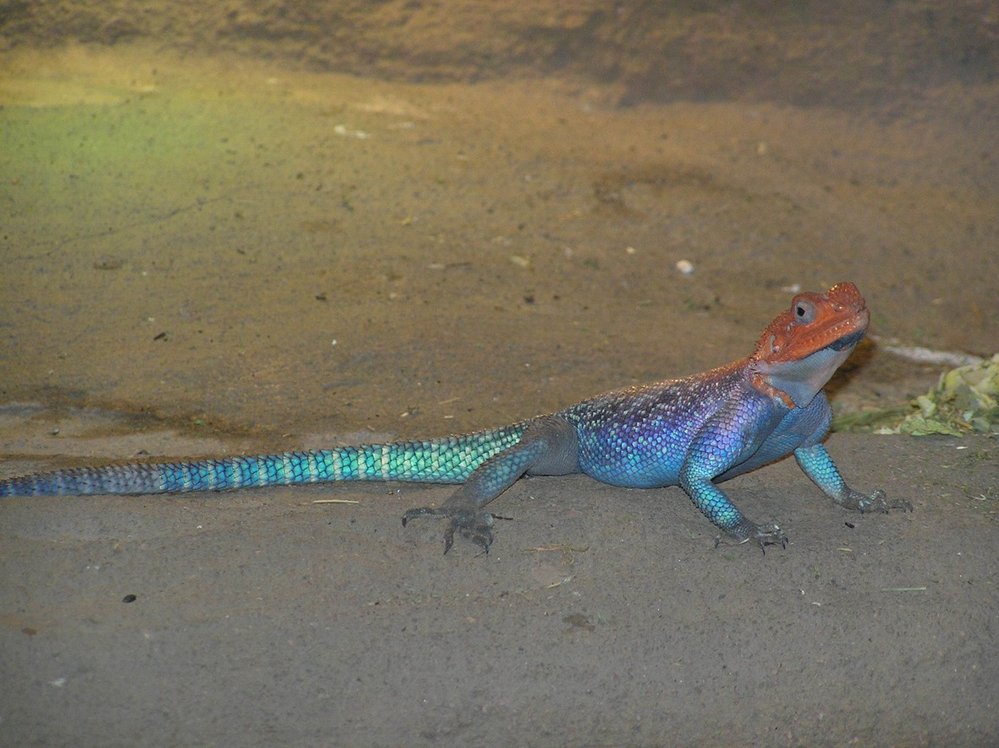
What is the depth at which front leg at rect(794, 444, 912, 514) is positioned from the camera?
4.83 meters

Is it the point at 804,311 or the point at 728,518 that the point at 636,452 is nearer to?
the point at 728,518

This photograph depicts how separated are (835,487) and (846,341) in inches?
35.4

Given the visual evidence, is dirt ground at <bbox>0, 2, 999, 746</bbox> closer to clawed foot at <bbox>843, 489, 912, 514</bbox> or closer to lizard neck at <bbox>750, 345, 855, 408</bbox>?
clawed foot at <bbox>843, 489, 912, 514</bbox>

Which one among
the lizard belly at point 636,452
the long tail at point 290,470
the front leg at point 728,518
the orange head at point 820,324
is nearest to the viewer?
the orange head at point 820,324

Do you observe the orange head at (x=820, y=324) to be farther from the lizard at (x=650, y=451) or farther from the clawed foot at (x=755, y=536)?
the clawed foot at (x=755, y=536)

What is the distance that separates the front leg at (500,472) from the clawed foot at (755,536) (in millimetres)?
920

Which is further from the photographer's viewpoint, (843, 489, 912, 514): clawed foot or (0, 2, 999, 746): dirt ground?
(843, 489, 912, 514): clawed foot

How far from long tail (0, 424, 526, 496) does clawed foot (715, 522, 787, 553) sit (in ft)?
3.85

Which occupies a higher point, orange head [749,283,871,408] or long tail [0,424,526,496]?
orange head [749,283,871,408]

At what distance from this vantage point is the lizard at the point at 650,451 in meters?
4.45

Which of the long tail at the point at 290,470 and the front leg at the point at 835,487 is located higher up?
the front leg at the point at 835,487

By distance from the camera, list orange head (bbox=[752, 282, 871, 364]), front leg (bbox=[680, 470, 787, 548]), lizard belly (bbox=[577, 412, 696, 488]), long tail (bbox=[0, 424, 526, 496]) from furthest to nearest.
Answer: lizard belly (bbox=[577, 412, 696, 488])
long tail (bbox=[0, 424, 526, 496])
front leg (bbox=[680, 470, 787, 548])
orange head (bbox=[752, 282, 871, 364])

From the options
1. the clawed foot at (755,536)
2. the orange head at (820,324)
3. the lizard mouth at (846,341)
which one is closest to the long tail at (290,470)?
the clawed foot at (755,536)

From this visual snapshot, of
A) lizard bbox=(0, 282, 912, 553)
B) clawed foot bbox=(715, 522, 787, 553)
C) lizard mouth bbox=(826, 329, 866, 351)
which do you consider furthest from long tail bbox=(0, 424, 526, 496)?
lizard mouth bbox=(826, 329, 866, 351)
